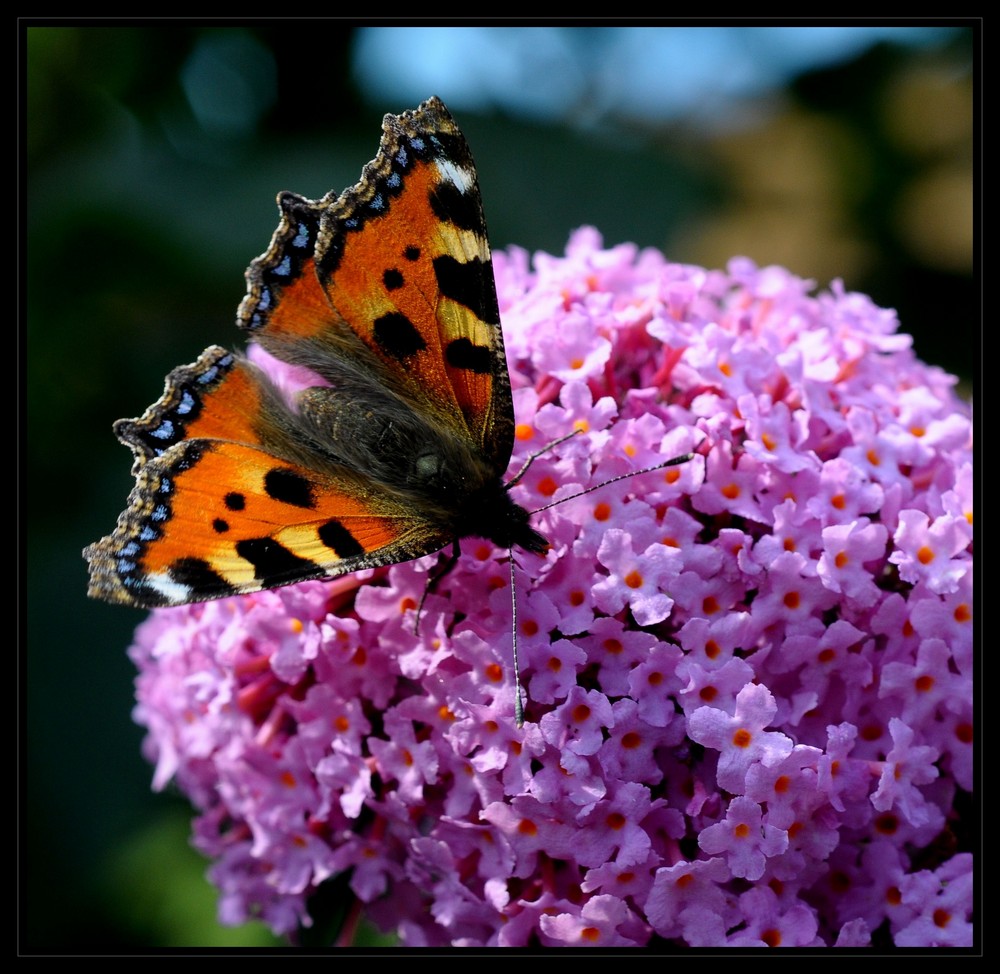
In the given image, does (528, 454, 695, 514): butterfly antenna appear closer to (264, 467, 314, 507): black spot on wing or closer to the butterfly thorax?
the butterfly thorax

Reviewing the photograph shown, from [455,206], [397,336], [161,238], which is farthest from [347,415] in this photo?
[161,238]

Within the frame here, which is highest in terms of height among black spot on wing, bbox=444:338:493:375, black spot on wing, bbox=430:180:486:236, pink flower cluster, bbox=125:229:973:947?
black spot on wing, bbox=430:180:486:236

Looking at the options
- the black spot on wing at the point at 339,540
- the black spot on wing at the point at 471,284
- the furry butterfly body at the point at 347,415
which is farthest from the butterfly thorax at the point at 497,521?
the black spot on wing at the point at 471,284

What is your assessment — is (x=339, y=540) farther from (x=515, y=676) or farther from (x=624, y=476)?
(x=624, y=476)

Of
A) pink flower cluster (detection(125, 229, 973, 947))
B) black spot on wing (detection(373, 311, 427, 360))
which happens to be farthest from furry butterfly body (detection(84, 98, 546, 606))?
pink flower cluster (detection(125, 229, 973, 947))

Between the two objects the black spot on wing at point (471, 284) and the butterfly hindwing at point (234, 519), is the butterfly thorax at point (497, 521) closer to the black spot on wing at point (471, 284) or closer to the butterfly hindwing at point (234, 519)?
the butterfly hindwing at point (234, 519)

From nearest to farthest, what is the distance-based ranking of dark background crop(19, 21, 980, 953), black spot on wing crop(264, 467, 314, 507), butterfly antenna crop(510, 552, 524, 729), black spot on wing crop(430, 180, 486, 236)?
1. butterfly antenna crop(510, 552, 524, 729)
2. black spot on wing crop(264, 467, 314, 507)
3. black spot on wing crop(430, 180, 486, 236)
4. dark background crop(19, 21, 980, 953)
